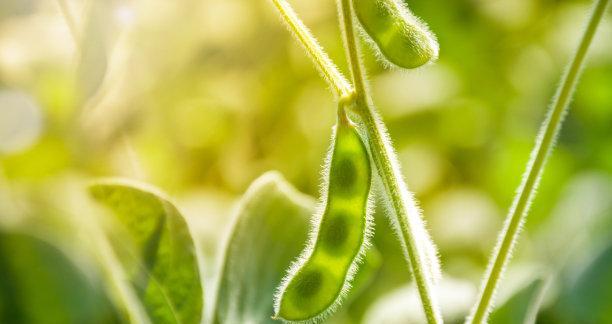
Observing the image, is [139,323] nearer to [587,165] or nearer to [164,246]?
[164,246]

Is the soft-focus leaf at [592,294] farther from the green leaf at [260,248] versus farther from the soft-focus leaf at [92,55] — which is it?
the soft-focus leaf at [92,55]

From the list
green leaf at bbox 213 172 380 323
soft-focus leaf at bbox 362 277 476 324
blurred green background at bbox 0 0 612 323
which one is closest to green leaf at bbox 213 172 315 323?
green leaf at bbox 213 172 380 323

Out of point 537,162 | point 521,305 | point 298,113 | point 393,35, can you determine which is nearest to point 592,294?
point 521,305

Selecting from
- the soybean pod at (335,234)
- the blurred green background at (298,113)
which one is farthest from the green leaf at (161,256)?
the blurred green background at (298,113)

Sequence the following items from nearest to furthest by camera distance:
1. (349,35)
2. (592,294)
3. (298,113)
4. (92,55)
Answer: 1. (349,35)
2. (92,55)
3. (592,294)
4. (298,113)

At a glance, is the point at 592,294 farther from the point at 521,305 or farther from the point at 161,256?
the point at 161,256

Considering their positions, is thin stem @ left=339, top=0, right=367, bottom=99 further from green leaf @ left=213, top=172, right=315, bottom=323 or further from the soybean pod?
green leaf @ left=213, top=172, right=315, bottom=323
